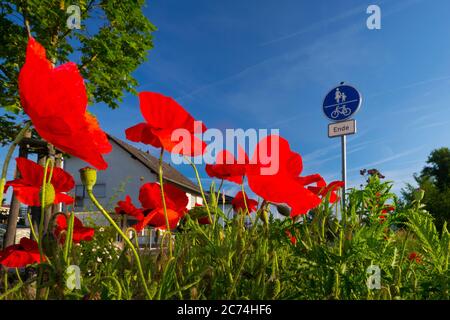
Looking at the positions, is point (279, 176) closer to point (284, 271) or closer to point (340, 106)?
point (284, 271)

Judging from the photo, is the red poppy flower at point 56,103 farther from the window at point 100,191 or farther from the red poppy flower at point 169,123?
the window at point 100,191

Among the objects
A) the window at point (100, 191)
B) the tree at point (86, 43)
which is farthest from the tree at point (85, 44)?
the window at point (100, 191)

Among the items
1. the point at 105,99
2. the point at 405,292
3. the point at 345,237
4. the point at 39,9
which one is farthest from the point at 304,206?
the point at 105,99

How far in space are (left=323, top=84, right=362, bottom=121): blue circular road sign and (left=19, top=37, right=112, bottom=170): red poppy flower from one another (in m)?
5.87

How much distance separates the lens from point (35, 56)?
479mm

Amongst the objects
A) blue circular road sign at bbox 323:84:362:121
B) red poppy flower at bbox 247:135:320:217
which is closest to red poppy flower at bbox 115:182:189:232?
red poppy flower at bbox 247:135:320:217

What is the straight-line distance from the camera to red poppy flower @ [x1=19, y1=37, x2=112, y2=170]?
19.0 inches

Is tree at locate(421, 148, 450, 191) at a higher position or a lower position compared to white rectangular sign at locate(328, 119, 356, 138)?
higher

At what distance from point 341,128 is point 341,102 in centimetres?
89

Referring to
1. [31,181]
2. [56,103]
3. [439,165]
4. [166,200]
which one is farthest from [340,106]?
[439,165]

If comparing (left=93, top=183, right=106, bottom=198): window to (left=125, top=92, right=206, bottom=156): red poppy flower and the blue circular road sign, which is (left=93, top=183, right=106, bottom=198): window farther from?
(left=125, top=92, right=206, bottom=156): red poppy flower

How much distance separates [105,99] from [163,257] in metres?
8.90

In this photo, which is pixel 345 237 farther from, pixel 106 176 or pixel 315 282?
pixel 106 176
